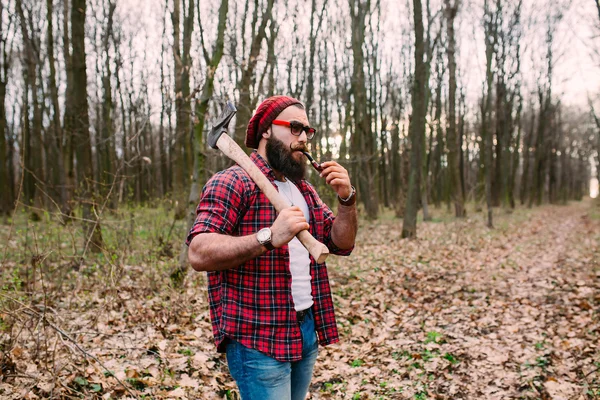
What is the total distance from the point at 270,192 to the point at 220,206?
0.80 ft

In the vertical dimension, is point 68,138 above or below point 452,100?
below

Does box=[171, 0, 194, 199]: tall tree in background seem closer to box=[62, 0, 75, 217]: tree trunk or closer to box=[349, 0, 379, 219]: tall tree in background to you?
box=[62, 0, 75, 217]: tree trunk

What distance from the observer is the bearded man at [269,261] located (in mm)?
1842

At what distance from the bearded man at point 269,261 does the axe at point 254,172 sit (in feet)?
0.19

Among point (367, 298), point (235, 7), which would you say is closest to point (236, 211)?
point (367, 298)

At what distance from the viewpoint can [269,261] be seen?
209cm

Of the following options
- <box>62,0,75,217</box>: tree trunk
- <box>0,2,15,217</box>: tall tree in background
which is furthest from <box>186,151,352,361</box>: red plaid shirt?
<box>0,2,15,217</box>: tall tree in background

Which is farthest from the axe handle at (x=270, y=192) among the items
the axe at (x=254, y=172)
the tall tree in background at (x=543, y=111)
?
the tall tree in background at (x=543, y=111)

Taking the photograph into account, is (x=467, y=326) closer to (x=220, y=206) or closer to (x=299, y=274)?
(x=299, y=274)

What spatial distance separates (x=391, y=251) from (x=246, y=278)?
9.86 meters

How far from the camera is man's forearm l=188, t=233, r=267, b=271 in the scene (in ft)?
5.90

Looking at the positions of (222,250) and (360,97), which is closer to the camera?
(222,250)

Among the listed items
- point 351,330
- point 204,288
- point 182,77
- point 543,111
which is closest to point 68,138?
point 182,77

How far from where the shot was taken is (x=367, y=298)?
7.46 meters
